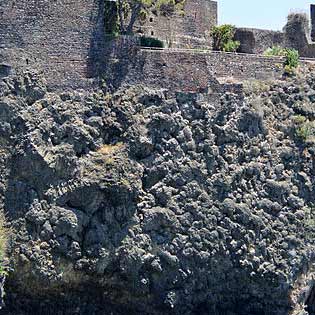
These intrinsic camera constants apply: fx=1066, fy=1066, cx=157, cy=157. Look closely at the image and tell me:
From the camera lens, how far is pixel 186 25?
5156 cm

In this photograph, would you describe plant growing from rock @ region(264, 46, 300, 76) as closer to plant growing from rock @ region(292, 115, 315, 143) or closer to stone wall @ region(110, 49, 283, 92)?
plant growing from rock @ region(292, 115, 315, 143)

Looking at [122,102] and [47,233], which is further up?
[122,102]

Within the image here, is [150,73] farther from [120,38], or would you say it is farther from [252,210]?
[252,210]

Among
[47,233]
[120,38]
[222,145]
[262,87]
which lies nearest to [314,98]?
[262,87]

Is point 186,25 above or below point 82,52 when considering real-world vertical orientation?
above

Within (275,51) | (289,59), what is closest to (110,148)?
(289,59)

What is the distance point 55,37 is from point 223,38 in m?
10.6

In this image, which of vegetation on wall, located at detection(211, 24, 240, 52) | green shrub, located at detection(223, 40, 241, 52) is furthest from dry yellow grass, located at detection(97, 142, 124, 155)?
green shrub, located at detection(223, 40, 241, 52)

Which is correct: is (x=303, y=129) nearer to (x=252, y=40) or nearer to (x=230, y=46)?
(x=230, y=46)

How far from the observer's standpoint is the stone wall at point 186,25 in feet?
163

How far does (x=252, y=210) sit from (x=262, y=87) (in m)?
6.13

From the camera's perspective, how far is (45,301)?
143 ft

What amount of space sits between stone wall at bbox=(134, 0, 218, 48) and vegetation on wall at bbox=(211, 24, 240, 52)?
0.37 meters

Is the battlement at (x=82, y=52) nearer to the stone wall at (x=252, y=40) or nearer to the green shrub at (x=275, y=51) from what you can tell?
the green shrub at (x=275, y=51)
